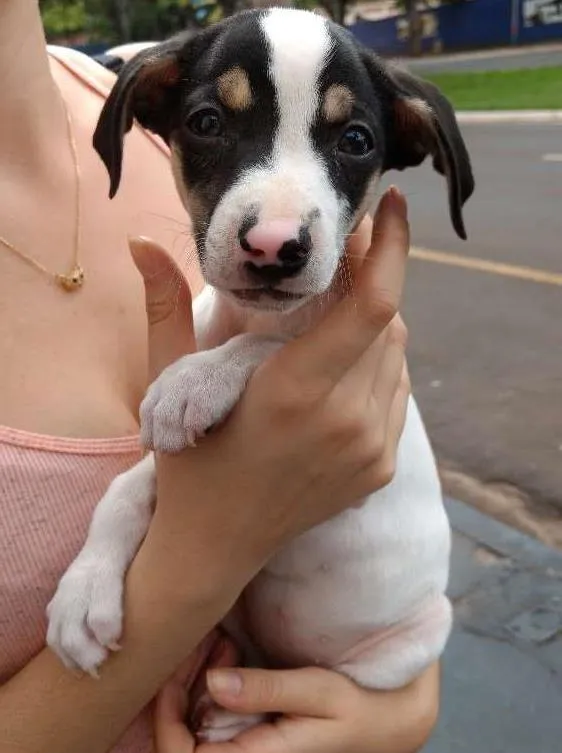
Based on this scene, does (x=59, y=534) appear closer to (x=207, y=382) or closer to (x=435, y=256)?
(x=207, y=382)

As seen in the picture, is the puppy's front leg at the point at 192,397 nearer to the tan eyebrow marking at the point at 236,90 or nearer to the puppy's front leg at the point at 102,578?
the puppy's front leg at the point at 102,578

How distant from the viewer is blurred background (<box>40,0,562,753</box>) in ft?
7.32

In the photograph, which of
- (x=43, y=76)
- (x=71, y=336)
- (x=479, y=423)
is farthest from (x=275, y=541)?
(x=479, y=423)

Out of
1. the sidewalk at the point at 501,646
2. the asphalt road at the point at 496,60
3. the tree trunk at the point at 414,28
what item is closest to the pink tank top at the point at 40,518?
the sidewalk at the point at 501,646

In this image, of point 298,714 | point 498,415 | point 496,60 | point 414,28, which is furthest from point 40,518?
point 414,28

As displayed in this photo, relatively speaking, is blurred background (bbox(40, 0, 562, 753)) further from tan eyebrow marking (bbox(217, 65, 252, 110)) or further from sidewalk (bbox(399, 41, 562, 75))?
sidewalk (bbox(399, 41, 562, 75))

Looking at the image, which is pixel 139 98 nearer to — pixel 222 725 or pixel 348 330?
pixel 348 330

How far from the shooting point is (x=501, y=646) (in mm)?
2379

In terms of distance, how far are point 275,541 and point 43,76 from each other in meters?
0.91

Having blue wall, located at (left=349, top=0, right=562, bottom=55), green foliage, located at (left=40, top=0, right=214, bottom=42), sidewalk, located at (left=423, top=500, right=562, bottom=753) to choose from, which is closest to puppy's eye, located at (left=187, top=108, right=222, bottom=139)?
sidewalk, located at (left=423, top=500, right=562, bottom=753)

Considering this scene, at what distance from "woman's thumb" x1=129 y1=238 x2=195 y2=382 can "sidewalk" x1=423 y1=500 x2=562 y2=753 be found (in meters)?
1.24

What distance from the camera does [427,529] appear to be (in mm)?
1573

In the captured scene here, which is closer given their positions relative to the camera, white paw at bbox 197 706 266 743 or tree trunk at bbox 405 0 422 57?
white paw at bbox 197 706 266 743

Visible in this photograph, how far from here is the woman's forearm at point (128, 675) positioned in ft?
4.17
